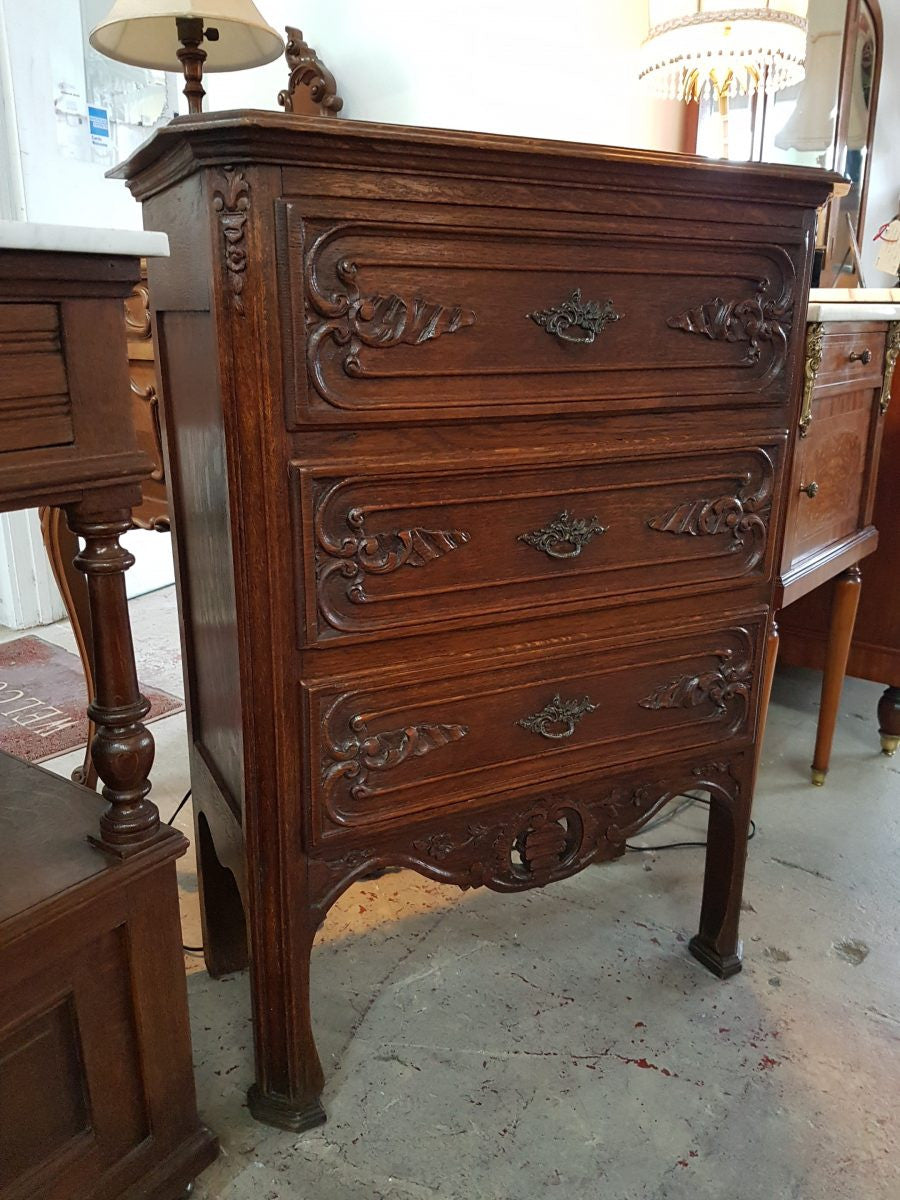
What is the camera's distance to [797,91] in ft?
6.34

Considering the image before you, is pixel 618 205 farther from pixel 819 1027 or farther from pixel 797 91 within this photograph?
pixel 797 91

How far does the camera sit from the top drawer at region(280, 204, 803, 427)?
85 cm

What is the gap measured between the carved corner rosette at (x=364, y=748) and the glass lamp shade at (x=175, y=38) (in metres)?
1.11

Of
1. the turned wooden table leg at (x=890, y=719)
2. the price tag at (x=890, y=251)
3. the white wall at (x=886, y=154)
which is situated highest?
the white wall at (x=886, y=154)

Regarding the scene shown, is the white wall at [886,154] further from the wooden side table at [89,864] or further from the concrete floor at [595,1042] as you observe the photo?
the wooden side table at [89,864]

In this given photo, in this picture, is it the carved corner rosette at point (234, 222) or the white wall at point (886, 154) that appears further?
the white wall at point (886, 154)

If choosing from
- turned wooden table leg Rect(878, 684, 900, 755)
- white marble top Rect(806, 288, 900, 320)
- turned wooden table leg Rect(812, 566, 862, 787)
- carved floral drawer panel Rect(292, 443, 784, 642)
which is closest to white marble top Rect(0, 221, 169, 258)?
carved floral drawer panel Rect(292, 443, 784, 642)

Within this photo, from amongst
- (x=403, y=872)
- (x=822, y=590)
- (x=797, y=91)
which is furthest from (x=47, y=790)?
(x=797, y=91)

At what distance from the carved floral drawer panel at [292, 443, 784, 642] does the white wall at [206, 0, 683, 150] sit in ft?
2.64

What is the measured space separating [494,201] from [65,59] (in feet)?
7.64

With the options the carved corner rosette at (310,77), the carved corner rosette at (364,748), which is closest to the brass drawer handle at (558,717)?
the carved corner rosette at (364,748)

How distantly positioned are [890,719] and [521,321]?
5.04 feet

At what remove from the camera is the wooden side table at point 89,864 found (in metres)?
0.75

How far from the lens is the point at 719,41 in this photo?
1.55 metres
